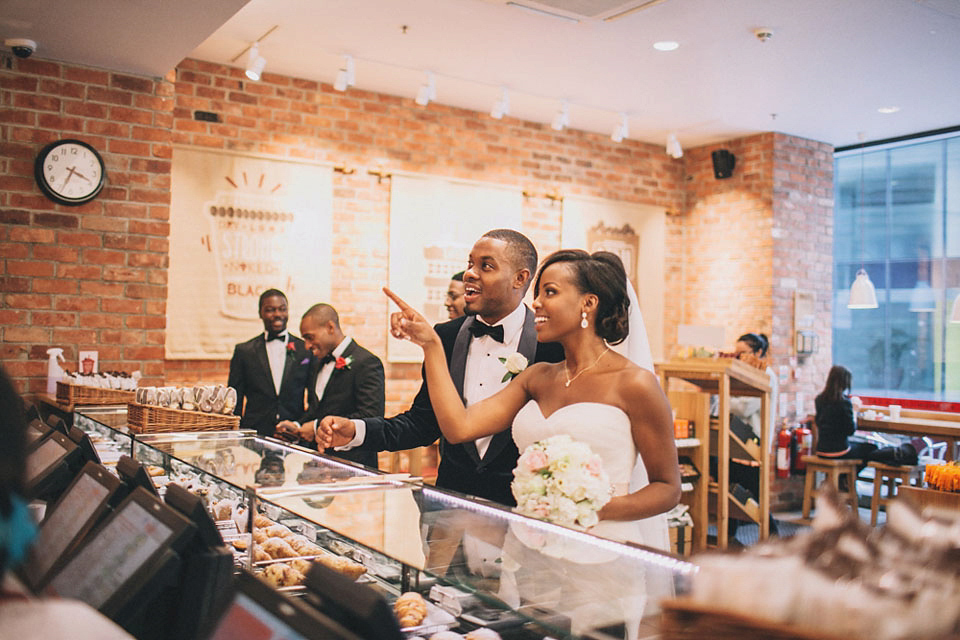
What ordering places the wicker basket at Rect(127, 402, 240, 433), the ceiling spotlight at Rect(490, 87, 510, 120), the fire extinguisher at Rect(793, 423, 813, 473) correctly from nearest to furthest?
the wicker basket at Rect(127, 402, 240, 433)
the ceiling spotlight at Rect(490, 87, 510, 120)
the fire extinguisher at Rect(793, 423, 813, 473)

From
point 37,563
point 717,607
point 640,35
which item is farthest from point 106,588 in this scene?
point 640,35

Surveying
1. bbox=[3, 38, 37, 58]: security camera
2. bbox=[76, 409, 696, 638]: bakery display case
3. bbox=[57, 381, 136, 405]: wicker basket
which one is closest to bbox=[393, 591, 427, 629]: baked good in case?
bbox=[76, 409, 696, 638]: bakery display case

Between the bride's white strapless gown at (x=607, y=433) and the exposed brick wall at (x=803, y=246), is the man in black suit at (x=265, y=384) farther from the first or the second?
the exposed brick wall at (x=803, y=246)

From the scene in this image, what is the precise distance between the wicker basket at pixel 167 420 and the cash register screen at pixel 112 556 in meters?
2.01

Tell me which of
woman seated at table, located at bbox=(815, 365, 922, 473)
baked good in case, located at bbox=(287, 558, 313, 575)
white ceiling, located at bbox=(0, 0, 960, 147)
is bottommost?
woman seated at table, located at bbox=(815, 365, 922, 473)

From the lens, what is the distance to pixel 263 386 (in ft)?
18.9

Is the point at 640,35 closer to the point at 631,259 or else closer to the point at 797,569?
the point at 631,259

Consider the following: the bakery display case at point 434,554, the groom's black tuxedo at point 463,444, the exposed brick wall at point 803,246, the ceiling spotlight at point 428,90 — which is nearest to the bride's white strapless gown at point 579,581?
the bakery display case at point 434,554

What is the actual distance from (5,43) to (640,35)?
4097 mm

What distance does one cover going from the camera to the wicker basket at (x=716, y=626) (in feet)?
2.64

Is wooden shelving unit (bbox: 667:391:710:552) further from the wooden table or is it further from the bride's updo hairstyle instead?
the bride's updo hairstyle

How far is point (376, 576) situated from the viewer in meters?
1.92

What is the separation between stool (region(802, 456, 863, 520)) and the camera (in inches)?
315

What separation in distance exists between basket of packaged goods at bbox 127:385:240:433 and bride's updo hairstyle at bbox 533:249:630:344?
68.7 inches
